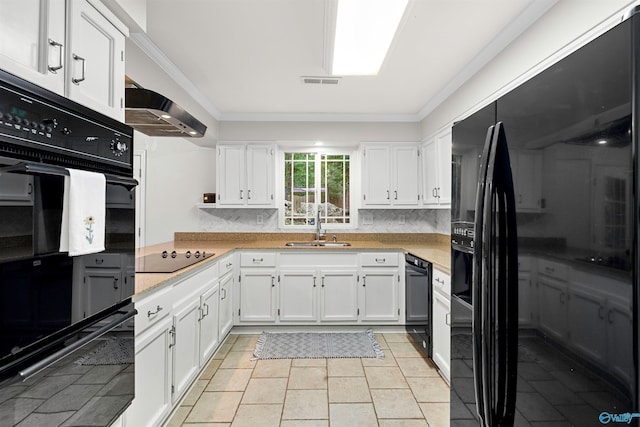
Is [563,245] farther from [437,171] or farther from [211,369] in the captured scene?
[437,171]

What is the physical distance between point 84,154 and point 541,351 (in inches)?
59.1

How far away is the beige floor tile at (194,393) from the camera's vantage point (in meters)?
2.32

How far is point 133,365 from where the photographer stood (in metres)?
1.50

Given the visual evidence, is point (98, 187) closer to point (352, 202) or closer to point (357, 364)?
point (357, 364)

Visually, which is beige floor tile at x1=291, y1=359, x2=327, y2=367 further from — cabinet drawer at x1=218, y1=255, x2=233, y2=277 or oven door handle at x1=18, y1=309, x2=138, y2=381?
oven door handle at x1=18, y1=309, x2=138, y2=381

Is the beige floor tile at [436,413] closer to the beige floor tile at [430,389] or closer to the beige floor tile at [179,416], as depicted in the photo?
the beige floor tile at [430,389]

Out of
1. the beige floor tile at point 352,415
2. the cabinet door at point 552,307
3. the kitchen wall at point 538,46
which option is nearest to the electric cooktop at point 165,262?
the beige floor tile at point 352,415

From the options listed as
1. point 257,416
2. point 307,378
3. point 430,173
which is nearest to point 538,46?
point 430,173

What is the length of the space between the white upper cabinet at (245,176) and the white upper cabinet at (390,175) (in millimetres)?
1164

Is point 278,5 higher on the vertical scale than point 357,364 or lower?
higher

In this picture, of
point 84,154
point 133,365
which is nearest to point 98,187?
point 84,154

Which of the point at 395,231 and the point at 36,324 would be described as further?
the point at 395,231

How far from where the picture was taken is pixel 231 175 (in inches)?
160

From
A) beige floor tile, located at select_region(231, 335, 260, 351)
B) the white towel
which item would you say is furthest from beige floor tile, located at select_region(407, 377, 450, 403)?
the white towel
